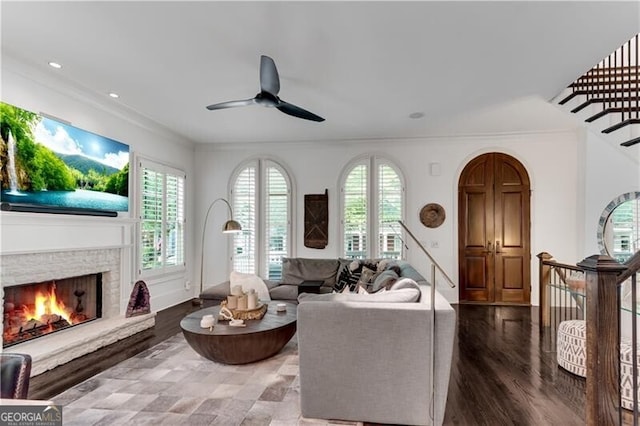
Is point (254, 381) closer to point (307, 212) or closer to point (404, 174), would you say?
point (307, 212)

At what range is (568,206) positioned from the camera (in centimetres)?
598

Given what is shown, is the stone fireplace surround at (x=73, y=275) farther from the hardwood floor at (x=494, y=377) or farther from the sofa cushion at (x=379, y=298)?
the sofa cushion at (x=379, y=298)

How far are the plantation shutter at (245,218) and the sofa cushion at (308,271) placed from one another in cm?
119

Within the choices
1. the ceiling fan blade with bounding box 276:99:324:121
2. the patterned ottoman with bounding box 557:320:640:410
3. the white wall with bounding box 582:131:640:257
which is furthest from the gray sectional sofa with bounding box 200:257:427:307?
the white wall with bounding box 582:131:640:257

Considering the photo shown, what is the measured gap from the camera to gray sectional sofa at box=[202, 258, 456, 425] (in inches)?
90.6

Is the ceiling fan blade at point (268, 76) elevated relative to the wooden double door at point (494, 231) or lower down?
elevated

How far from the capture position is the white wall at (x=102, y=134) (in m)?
3.46

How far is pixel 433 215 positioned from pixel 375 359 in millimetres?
4388

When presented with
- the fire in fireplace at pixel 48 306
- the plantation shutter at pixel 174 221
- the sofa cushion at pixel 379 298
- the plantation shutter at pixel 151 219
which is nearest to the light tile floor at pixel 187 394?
the sofa cushion at pixel 379 298

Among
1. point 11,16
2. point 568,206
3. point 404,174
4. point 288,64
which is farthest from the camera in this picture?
point 404,174

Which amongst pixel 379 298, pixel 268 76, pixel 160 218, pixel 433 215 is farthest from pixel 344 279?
pixel 268 76

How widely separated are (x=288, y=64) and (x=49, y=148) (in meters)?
2.68

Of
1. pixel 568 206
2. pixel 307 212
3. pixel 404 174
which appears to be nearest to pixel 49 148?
pixel 307 212

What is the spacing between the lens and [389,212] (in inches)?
253
